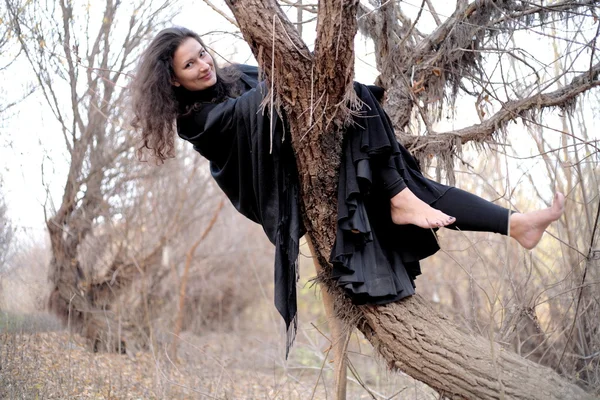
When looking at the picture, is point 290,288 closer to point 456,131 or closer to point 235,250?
point 456,131

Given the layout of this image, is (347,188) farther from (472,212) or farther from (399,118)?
(399,118)

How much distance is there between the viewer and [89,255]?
6.37 metres

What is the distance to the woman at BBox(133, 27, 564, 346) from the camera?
241cm

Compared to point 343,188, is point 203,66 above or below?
above

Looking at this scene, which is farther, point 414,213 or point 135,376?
point 135,376

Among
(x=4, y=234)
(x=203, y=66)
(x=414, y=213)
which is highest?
(x=203, y=66)

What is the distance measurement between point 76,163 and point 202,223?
108 inches

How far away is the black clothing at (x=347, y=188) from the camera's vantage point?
95.7 inches

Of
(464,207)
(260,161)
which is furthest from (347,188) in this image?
(464,207)

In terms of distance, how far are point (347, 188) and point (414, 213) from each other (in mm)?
311

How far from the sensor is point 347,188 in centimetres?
242

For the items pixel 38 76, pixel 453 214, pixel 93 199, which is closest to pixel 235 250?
pixel 93 199

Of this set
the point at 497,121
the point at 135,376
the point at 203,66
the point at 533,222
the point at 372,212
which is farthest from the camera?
the point at 135,376

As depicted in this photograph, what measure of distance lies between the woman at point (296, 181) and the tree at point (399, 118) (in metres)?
0.10
